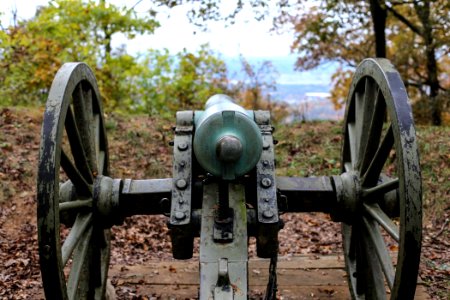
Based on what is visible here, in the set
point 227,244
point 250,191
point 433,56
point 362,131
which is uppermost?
point 433,56

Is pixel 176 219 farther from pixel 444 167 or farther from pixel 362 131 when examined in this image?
pixel 444 167

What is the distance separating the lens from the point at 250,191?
351 centimetres

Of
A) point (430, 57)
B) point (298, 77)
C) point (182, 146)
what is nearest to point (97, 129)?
point (182, 146)

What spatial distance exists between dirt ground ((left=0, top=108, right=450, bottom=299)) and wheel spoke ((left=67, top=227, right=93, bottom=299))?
1.04m

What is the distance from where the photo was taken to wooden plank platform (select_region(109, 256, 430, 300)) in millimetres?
4512

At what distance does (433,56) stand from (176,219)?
12990mm

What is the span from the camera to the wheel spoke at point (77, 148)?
3437mm

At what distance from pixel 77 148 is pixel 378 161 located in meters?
1.97

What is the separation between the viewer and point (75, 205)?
11.4ft

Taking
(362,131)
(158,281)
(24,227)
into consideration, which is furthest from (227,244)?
(24,227)

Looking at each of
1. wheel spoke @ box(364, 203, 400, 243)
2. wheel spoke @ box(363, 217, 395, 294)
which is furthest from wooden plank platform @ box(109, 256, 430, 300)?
wheel spoke @ box(364, 203, 400, 243)

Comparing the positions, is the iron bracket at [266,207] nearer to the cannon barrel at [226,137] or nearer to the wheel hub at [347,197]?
the cannon barrel at [226,137]

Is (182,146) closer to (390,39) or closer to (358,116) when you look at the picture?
(358,116)

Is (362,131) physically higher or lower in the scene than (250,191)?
higher
